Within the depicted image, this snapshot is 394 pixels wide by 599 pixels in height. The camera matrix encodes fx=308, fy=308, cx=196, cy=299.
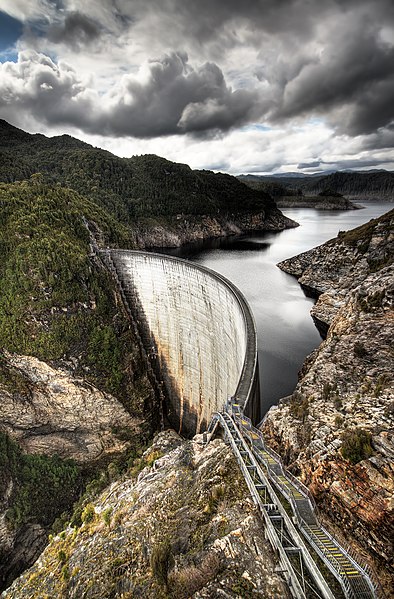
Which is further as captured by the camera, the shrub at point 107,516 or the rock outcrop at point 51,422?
the rock outcrop at point 51,422

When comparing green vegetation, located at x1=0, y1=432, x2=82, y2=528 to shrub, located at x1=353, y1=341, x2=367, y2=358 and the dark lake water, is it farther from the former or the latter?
shrub, located at x1=353, y1=341, x2=367, y2=358

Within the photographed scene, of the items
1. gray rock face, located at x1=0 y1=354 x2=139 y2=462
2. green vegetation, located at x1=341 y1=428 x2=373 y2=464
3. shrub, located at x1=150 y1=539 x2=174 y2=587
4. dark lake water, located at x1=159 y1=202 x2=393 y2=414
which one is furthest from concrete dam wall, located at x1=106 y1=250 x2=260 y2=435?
shrub, located at x1=150 y1=539 x2=174 y2=587

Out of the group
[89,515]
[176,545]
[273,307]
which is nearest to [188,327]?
Answer: [89,515]

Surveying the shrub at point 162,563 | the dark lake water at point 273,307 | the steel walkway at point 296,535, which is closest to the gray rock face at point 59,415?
the dark lake water at point 273,307

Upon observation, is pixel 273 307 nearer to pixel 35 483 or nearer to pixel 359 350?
pixel 359 350

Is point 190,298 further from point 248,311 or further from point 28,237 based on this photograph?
point 28,237

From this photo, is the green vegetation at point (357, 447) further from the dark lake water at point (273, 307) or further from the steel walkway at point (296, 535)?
the dark lake water at point (273, 307)

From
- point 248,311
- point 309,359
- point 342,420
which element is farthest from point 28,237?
point 342,420
